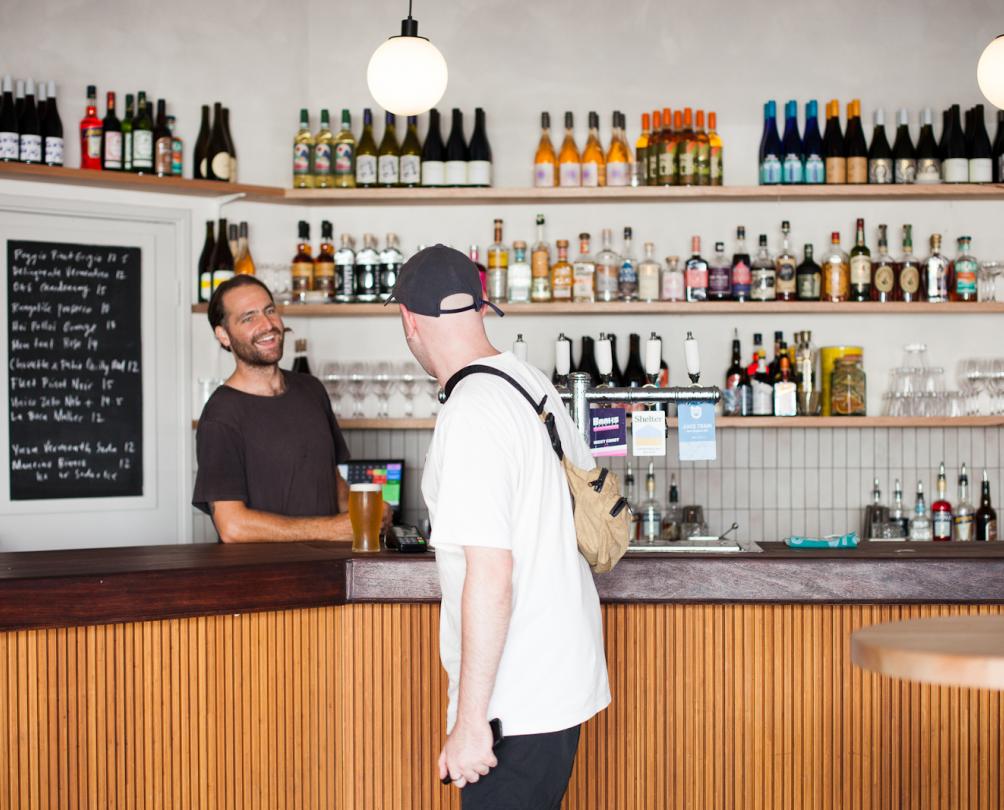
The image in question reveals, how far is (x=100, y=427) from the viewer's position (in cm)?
404

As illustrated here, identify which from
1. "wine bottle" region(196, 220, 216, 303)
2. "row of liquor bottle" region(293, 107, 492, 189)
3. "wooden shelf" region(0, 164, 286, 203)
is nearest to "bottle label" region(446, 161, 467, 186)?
"row of liquor bottle" region(293, 107, 492, 189)

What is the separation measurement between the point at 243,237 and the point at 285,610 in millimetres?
2145

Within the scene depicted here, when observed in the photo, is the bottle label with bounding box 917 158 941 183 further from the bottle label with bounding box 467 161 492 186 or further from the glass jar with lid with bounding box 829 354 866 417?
the bottle label with bounding box 467 161 492 186

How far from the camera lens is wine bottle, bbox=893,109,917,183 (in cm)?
396

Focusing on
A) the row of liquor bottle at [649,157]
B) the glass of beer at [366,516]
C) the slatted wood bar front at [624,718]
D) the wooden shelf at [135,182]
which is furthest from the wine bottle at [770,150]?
the glass of beer at [366,516]

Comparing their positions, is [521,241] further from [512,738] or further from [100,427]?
[512,738]

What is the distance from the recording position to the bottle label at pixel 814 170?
3.97m

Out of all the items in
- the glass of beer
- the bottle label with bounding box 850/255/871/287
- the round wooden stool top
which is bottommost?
the round wooden stool top

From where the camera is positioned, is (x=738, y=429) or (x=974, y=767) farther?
(x=738, y=429)

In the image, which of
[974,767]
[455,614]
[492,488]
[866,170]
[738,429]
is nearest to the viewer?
[492,488]

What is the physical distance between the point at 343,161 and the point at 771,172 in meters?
1.51

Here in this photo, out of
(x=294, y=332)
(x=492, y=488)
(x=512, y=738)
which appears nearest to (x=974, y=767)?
(x=512, y=738)

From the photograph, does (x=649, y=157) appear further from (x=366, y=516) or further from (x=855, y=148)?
(x=366, y=516)

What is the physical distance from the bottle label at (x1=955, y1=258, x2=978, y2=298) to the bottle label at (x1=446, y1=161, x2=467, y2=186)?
1.75 metres
